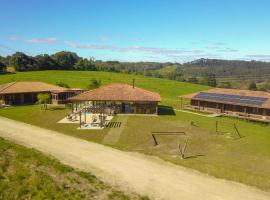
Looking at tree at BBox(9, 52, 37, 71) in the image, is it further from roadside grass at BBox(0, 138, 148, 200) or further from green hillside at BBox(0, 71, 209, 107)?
roadside grass at BBox(0, 138, 148, 200)

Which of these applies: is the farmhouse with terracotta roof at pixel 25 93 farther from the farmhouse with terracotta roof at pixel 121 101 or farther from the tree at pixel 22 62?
the tree at pixel 22 62

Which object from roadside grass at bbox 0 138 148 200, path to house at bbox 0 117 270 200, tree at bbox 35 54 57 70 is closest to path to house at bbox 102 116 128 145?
path to house at bbox 0 117 270 200

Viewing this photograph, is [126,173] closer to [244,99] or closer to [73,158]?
[73,158]

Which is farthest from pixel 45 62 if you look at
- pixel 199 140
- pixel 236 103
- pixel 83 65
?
pixel 199 140

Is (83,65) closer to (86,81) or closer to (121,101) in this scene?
(86,81)

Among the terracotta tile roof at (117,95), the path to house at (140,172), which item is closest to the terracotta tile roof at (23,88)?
the terracotta tile roof at (117,95)

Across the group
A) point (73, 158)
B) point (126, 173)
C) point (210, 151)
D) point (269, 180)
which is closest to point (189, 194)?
point (126, 173)
